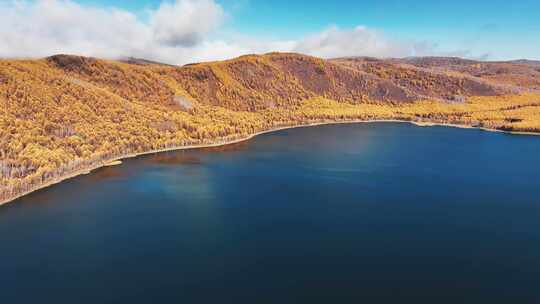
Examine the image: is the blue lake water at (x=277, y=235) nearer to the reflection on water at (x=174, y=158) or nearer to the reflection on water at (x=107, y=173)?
the reflection on water at (x=107, y=173)

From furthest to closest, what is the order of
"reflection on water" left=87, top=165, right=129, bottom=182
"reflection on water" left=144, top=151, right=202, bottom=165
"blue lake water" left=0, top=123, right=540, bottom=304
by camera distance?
"reflection on water" left=144, top=151, right=202, bottom=165, "reflection on water" left=87, top=165, right=129, bottom=182, "blue lake water" left=0, top=123, right=540, bottom=304

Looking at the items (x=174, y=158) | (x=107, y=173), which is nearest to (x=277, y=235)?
(x=107, y=173)

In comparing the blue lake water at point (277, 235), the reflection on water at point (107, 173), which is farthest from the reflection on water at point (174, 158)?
the reflection on water at point (107, 173)

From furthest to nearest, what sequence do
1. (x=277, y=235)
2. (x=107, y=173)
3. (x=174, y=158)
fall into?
(x=174, y=158) → (x=107, y=173) → (x=277, y=235)

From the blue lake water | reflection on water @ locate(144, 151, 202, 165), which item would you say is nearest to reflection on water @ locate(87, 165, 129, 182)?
the blue lake water

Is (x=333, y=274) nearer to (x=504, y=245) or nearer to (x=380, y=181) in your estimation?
(x=504, y=245)

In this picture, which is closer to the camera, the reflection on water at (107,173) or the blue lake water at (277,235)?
the blue lake water at (277,235)

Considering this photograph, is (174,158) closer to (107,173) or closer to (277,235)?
(107,173)

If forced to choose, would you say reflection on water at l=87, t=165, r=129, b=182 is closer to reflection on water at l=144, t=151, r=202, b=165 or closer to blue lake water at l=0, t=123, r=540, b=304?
blue lake water at l=0, t=123, r=540, b=304

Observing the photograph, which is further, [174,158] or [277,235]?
[174,158]
